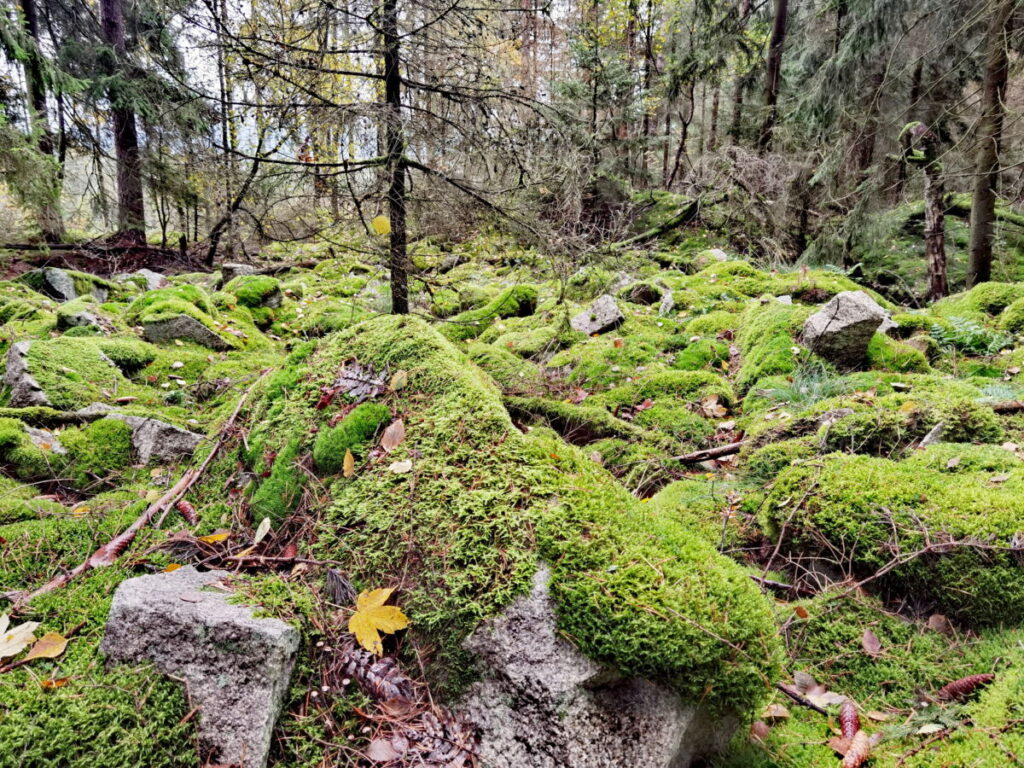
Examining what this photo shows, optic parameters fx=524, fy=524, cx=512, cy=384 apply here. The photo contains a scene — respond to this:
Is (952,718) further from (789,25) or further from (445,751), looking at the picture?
(789,25)

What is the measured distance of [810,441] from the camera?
321 centimetres

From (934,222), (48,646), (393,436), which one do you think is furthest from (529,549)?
(934,222)

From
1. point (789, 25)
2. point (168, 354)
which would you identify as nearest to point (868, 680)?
point (168, 354)

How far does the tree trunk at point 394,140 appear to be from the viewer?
A: 4297 mm

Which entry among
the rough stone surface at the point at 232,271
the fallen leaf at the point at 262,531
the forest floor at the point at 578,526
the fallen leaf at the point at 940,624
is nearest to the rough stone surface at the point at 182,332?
the forest floor at the point at 578,526

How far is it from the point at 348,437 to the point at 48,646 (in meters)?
1.20

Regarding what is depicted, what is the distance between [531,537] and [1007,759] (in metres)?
1.45

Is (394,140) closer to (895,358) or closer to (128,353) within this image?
(128,353)

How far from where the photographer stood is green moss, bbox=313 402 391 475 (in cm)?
241

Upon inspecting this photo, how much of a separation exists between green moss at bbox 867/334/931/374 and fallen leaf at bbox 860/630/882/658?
3260mm

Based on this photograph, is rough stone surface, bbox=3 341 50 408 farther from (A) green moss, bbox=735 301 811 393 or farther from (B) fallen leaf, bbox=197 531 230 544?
(A) green moss, bbox=735 301 811 393

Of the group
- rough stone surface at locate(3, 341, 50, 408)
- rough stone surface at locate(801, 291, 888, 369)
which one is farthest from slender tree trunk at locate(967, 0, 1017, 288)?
rough stone surface at locate(3, 341, 50, 408)

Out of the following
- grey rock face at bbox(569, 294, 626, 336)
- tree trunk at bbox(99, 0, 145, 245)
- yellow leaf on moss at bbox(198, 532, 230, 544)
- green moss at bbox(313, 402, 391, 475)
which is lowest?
yellow leaf on moss at bbox(198, 532, 230, 544)

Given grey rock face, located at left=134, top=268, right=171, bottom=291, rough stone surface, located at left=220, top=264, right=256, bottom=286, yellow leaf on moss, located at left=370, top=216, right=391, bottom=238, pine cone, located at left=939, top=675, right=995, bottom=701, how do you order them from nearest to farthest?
pine cone, located at left=939, top=675, right=995, bottom=701 < yellow leaf on moss, located at left=370, top=216, right=391, bottom=238 < grey rock face, located at left=134, top=268, right=171, bottom=291 < rough stone surface, located at left=220, top=264, right=256, bottom=286
